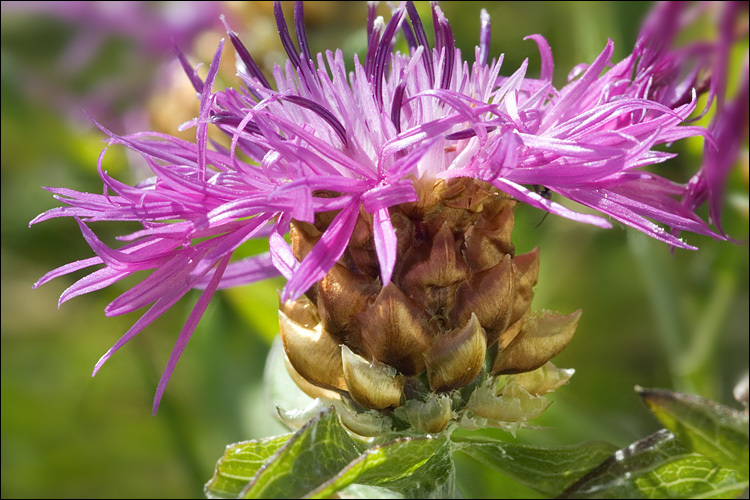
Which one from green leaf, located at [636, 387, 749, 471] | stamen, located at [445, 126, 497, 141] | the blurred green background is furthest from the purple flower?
the blurred green background

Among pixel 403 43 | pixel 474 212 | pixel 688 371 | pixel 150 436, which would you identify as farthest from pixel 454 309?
pixel 150 436

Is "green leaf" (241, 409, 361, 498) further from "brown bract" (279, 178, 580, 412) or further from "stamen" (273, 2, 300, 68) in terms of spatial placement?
"stamen" (273, 2, 300, 68)

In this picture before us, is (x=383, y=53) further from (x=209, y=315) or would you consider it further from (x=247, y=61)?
(x=209, y=315)

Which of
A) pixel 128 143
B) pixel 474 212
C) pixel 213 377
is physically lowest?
pixel 213 377

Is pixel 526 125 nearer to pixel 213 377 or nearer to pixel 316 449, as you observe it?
pixel 316 449

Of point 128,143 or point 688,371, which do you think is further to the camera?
point 688,371

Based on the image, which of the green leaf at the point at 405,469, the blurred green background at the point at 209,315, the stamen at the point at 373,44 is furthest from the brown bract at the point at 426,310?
the blurred green background at the point at 209,315
